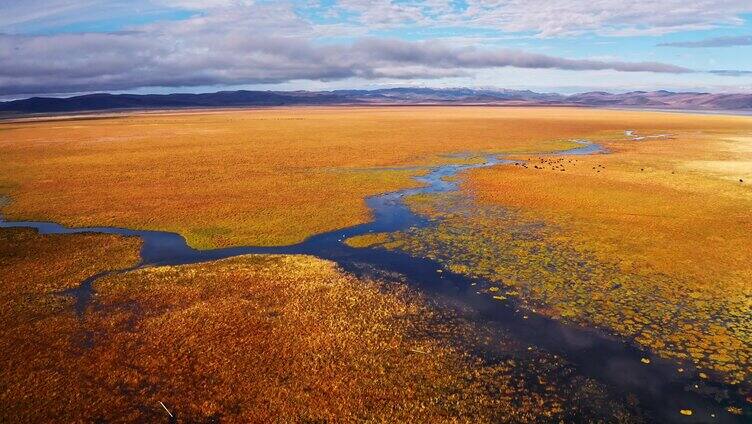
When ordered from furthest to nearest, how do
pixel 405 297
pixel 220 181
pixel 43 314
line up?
1. pixel 220 181
2. pixel 405 297
3. pixel 43 314

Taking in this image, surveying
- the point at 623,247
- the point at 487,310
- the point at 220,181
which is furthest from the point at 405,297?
the point at 220,181

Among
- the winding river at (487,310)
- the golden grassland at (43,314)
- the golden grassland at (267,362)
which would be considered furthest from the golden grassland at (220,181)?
the golden grassland at (267,362)

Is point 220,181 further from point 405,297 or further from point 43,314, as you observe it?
point 405,297

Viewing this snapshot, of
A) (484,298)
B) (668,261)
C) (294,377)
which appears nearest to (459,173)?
(668,261)

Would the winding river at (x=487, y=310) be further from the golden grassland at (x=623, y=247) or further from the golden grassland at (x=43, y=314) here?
the golden grassland at (x=623, y=247)

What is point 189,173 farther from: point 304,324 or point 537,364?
point 537,364

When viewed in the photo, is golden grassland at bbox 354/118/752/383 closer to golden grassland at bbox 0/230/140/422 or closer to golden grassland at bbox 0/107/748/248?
golden grassland at bbox 0/107/748/248

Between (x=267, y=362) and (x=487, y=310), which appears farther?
(x=487, y=310)

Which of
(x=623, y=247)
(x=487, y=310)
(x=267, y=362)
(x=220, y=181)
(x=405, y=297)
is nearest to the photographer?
(x=267, y=362)
